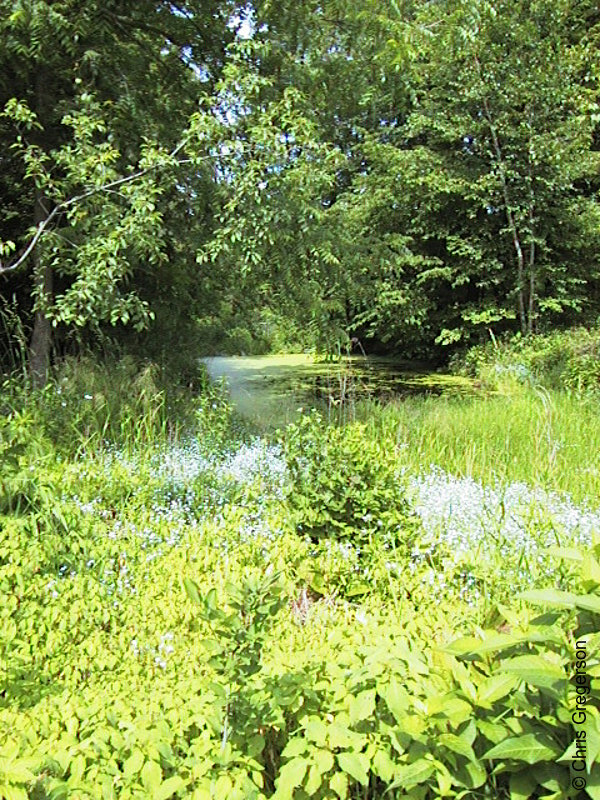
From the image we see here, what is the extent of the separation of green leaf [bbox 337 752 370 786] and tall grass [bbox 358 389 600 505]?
220 centimetres

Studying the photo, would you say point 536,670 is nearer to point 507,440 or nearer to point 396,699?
point 396,699

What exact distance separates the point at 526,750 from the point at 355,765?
0.31 metres

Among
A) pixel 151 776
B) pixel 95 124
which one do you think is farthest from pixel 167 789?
pixel 95 124

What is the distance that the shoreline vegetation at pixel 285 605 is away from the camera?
3.80 ft

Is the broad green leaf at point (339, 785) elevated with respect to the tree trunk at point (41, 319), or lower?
lower

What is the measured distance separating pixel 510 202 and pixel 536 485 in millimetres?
11026

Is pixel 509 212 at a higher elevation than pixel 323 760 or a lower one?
higher

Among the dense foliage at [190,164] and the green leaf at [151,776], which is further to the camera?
the dense foliage at [190,164]

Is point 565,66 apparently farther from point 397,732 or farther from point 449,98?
point 397,732

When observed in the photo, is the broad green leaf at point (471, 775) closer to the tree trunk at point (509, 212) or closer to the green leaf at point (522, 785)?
the green leaf at point (522, 785)

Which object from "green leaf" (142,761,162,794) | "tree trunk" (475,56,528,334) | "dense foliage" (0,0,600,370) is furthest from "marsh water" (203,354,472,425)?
"green leaf" (142,761,162,794)

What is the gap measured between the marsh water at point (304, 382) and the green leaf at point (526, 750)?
13.5 ft

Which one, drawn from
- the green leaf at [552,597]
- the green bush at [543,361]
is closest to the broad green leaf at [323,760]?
the green leaf at [552,597]

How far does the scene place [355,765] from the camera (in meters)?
1.13
